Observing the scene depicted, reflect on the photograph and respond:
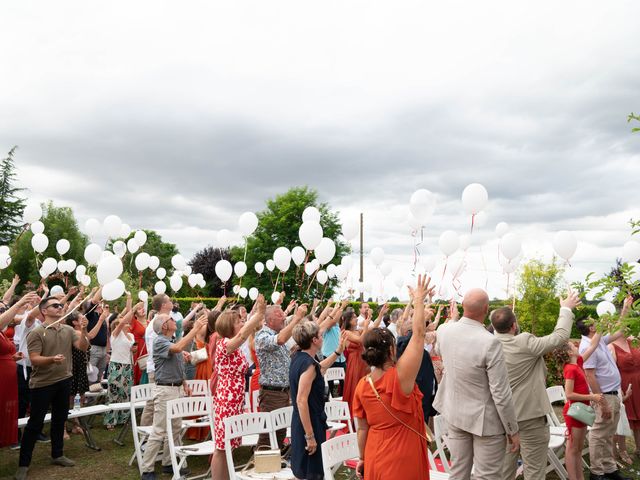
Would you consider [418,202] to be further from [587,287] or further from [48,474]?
[48,474]

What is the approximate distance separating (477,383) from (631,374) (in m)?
4.27

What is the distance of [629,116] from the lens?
2855 mm

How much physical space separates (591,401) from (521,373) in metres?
1.51

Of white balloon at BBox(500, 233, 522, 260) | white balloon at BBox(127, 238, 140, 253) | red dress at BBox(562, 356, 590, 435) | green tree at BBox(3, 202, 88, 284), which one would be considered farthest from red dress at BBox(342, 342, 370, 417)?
green tree at BBox(3, 202, 88, 284)

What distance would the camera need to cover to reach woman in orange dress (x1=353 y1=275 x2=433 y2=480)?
3068 millimetres

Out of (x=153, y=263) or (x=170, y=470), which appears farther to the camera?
(x=153, y=263)

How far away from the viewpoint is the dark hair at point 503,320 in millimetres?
4445

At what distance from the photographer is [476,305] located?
3822mm

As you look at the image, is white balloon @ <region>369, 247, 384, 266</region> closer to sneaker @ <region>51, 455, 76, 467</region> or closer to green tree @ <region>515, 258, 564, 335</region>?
sneaker @ <region>51, 455, 76, 467</region>

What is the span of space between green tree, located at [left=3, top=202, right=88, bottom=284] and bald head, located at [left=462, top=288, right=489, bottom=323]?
3213cm

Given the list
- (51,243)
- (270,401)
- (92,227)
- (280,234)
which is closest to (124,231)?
(92,227)

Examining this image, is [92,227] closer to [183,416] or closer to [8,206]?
[183,416]

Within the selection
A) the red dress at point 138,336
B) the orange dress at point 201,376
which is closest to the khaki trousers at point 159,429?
the orange dress at point 201,376

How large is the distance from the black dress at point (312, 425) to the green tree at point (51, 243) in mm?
31258
